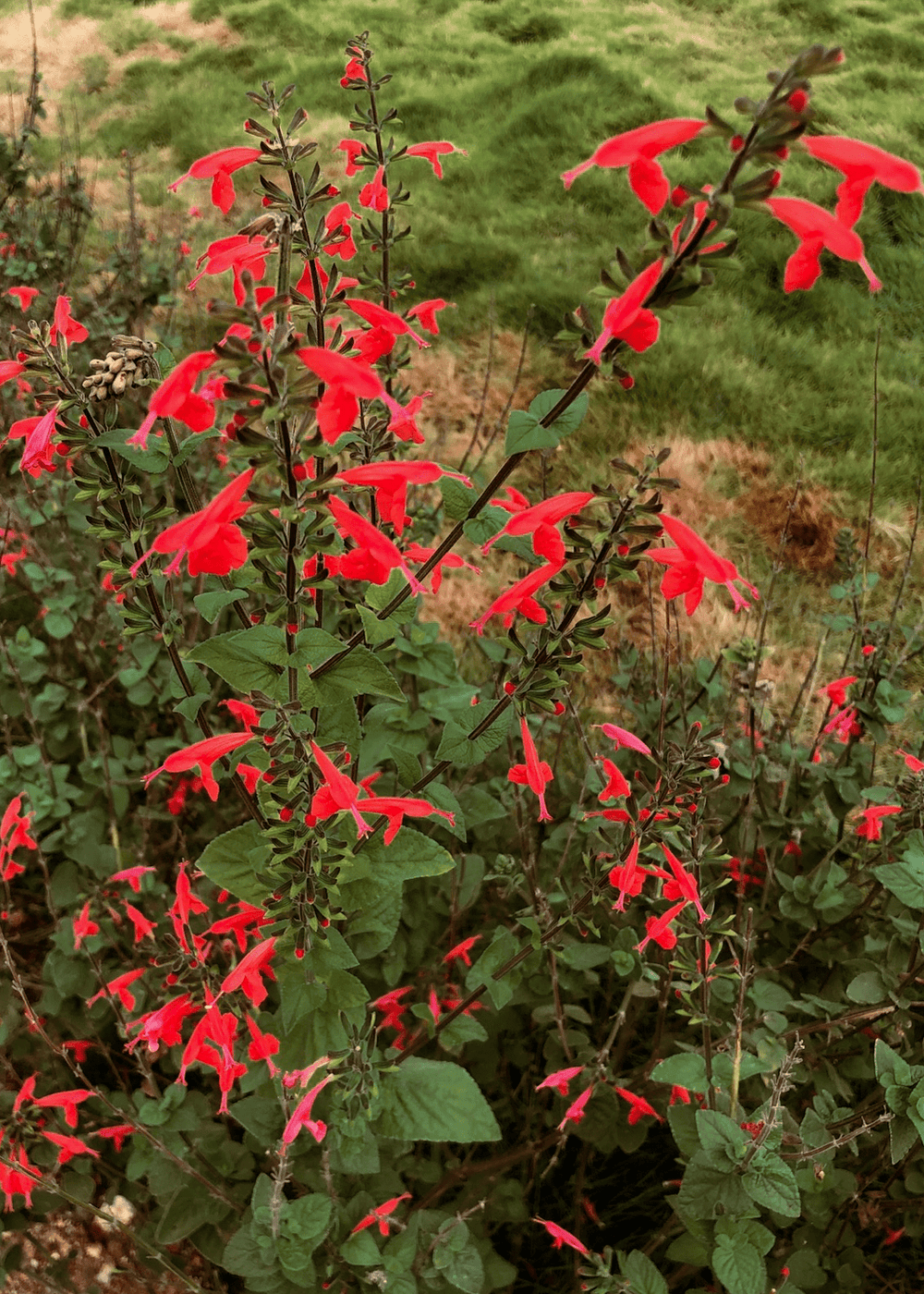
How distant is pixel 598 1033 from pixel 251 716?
49.6 inches

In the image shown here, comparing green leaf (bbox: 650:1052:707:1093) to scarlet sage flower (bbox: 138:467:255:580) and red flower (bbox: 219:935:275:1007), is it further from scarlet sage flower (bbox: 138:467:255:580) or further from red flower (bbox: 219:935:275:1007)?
scarlet sage flower (bbox: 138:467:255:580)

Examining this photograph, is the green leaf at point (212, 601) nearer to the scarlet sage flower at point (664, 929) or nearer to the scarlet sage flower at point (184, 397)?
the scarlet sage flower at point (184, 397)

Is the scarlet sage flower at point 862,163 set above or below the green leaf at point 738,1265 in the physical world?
above

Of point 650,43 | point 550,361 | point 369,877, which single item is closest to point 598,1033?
point 369,877

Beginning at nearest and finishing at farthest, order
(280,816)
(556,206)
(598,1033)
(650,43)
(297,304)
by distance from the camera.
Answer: (297,304) < (280,816) < (598,1033) < (556,206) < (650,43)

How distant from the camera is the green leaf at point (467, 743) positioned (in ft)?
4.53

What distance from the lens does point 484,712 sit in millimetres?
1479

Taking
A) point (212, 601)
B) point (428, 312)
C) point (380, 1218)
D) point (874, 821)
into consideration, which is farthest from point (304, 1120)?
point (428, 312)

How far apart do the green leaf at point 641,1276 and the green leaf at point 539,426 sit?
1.32 metres

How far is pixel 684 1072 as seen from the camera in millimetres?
1513

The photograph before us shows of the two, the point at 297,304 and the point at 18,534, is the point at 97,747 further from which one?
the point at 297,304

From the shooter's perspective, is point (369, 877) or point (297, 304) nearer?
point (297, 304)

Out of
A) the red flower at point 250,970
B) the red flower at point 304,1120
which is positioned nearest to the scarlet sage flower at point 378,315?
the red flower at point 250,970

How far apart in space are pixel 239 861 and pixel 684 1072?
0.81m
